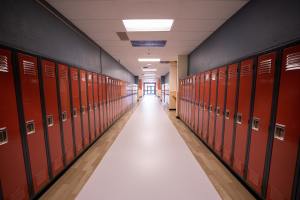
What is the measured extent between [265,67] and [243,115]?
700 millimetres

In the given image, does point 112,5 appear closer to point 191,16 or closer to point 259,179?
point 191,16

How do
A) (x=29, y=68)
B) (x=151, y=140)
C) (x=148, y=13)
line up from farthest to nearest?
(x=151, y=140) → (x=148, y=13) → (x=29, y=68)

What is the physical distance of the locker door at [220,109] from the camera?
2.48 m

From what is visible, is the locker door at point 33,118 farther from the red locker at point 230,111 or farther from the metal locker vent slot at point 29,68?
the red locker at point 230,111

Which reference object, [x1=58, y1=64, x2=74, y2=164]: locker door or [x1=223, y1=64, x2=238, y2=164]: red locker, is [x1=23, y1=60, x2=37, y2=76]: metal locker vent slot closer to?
[x1=58, y1=64, x2=74, y2=164]: locker door

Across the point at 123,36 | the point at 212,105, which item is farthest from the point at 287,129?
the point at 123,36

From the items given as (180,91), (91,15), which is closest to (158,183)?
(91,15)

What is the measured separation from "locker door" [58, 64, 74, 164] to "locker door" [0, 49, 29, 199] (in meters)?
0.75

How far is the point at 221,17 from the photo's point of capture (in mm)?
2578

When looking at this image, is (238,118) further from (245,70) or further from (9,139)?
(9,139)

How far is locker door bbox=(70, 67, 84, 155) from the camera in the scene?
247 centimetres

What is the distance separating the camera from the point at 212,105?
293 cm

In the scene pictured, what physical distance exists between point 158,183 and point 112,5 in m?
2.84

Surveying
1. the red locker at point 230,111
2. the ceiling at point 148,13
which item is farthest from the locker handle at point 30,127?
the red locker at point 230,111
